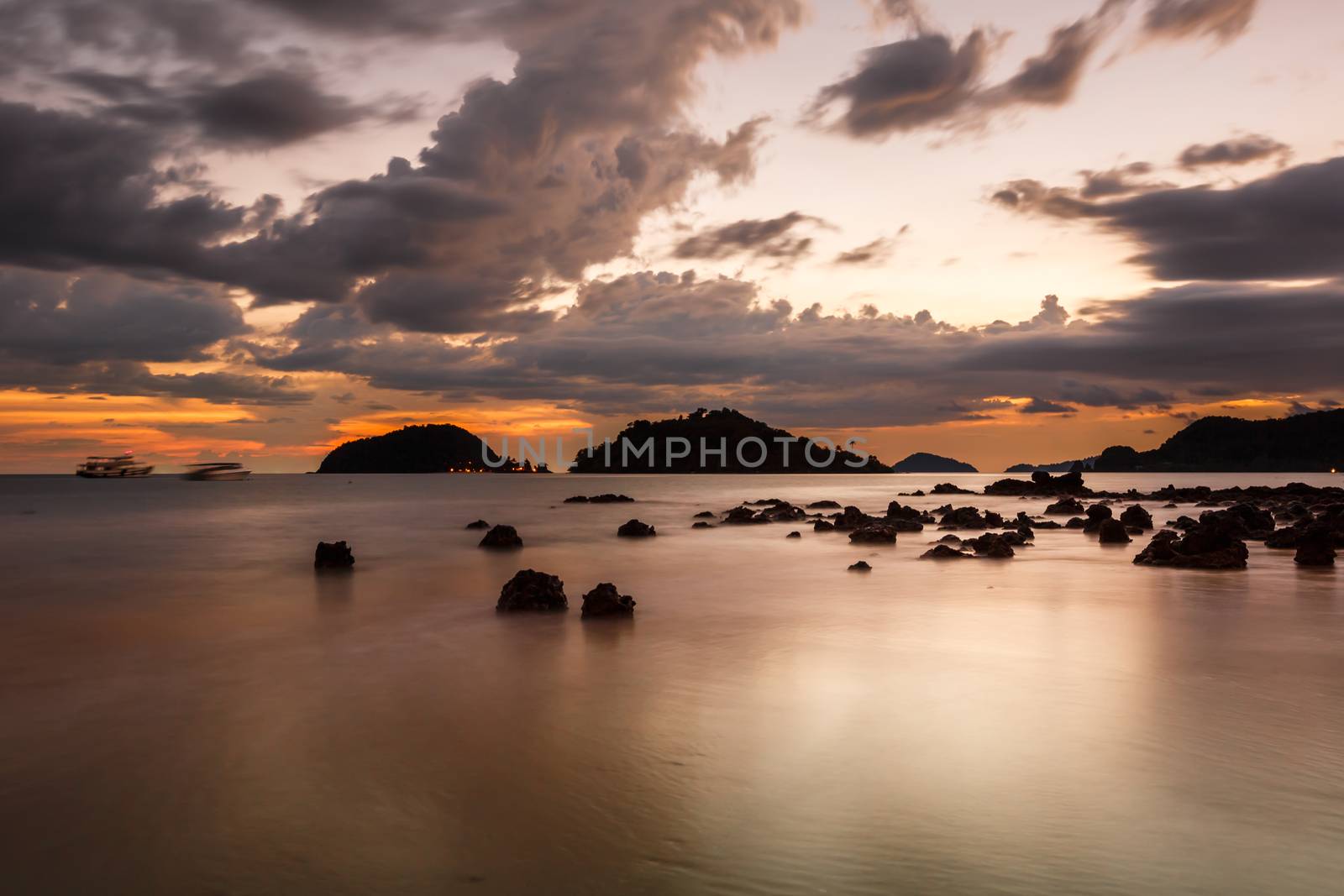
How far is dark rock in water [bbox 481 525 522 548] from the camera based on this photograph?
27.5 metres

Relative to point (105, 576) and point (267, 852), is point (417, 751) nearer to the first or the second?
point (267, 852)

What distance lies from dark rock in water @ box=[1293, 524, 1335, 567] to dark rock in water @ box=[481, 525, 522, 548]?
888 inches

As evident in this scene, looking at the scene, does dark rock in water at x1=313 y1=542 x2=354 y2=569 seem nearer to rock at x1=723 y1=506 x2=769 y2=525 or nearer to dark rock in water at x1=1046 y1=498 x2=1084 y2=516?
rock at x1=723 y1=506 x2=769 y2=525

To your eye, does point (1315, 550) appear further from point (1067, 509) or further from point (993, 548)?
point (1067, 509)

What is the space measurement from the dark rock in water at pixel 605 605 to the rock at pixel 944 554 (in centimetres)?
1102

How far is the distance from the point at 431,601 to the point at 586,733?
905 centimetres

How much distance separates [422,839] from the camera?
465cm

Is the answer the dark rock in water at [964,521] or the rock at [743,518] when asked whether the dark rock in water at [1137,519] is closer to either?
the dark rock in water at [964,521]

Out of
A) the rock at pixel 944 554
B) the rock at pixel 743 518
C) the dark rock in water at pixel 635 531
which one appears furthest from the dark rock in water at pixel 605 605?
the rock at pixel 743 518

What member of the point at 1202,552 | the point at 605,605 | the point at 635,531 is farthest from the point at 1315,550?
the point at 635,531

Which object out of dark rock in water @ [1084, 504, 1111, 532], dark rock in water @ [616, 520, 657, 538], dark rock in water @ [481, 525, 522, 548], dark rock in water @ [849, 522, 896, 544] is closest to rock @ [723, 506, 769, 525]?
dark rock in water @ [616, 520, 657, 538]

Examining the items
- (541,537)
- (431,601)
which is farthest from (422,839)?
(541,537)

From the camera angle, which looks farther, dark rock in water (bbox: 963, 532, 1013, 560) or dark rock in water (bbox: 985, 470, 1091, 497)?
dark rock in water (bbox: 985, 470, 1091, 497)

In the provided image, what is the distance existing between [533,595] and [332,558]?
34.5ft
